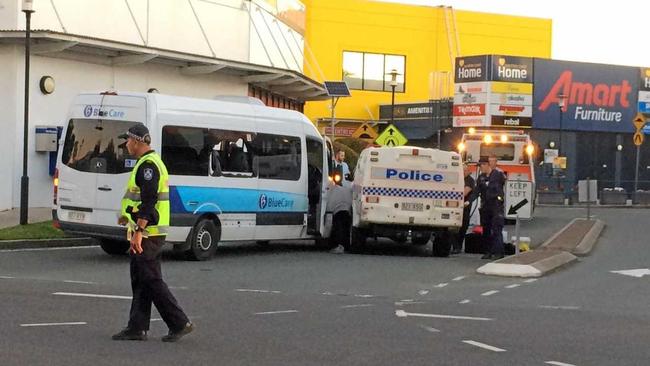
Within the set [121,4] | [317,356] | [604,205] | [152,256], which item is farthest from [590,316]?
[604,205]

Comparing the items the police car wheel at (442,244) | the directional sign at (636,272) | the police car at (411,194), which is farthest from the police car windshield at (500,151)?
the directional sign at (636,272)

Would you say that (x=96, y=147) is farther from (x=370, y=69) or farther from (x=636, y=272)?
(x=370, y=69)

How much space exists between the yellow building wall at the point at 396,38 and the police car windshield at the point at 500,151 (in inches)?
988

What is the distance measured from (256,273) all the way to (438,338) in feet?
20.8

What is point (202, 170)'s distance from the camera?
17.3m

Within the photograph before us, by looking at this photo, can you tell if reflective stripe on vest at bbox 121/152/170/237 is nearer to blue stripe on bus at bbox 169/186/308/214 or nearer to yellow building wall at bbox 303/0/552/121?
blue stripe on bus at bbox 169/186/308/214

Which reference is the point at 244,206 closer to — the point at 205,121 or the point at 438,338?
the point at 205,121

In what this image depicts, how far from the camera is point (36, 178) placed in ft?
80.7

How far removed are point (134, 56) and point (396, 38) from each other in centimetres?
3483

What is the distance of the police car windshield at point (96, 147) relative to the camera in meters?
16.4

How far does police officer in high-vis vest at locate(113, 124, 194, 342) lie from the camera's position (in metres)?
8.88

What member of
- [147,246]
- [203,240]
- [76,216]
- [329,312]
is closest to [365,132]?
[203,240]

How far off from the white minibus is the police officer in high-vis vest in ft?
23.6

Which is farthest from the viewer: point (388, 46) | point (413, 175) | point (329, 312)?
point (388, 46)
